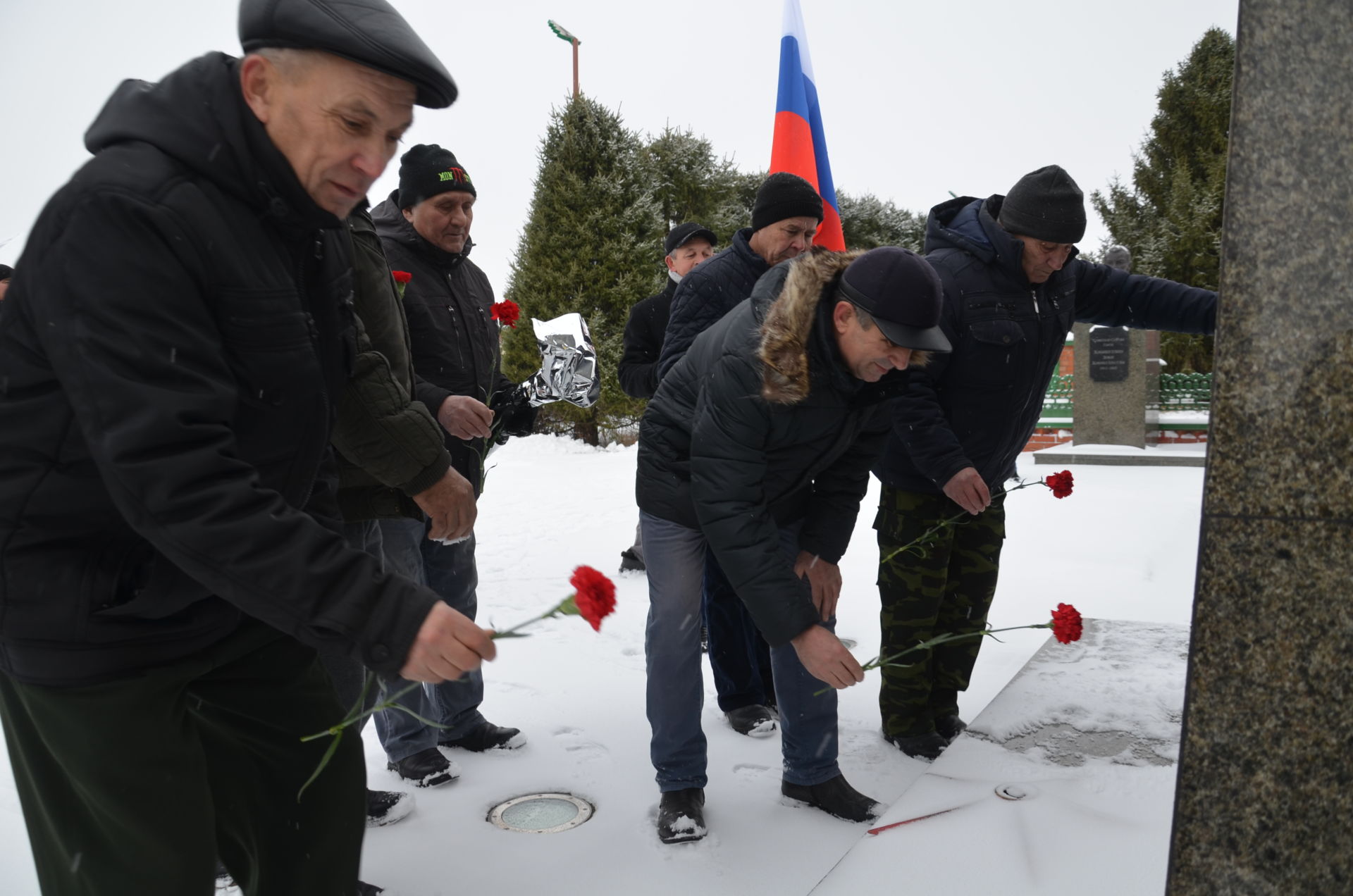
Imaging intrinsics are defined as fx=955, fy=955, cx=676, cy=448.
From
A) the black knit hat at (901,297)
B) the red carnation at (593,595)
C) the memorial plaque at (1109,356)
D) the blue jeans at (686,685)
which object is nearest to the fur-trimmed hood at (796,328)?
the black knit hat at (901,297)

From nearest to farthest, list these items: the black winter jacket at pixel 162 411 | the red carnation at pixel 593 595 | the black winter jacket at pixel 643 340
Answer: the black winter jacket at pixel 162 411 < the red carnation at pixel 593 595 < the black winter jacket at pixel 643 340

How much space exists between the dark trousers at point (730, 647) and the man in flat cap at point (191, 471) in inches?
88.8

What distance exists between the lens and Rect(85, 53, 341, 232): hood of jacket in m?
1.27

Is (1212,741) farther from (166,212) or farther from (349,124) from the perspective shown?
(166,212)

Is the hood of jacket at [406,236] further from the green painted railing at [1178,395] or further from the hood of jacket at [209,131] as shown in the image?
the green painted railing at [1178,395]

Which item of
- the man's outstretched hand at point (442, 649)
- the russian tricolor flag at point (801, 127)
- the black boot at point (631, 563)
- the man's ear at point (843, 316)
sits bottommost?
the black boot at point (631, 563)

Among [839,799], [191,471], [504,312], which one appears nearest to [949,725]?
[839,799]

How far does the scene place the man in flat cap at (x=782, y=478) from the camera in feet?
7.37

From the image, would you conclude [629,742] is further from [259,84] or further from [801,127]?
[801,127]

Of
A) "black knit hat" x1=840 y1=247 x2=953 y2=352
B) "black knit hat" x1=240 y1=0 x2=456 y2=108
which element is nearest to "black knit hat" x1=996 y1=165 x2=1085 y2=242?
"black knit hat" x1=840 y1=247 x2=953 y2=352

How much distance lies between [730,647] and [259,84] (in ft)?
9.26

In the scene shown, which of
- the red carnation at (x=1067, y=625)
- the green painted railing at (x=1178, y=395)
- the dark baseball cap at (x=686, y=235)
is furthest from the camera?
the green painted railing at (x=1178, y=395)

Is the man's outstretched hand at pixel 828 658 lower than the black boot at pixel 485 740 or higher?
higher

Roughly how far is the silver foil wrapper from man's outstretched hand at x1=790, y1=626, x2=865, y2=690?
49.4 inches
